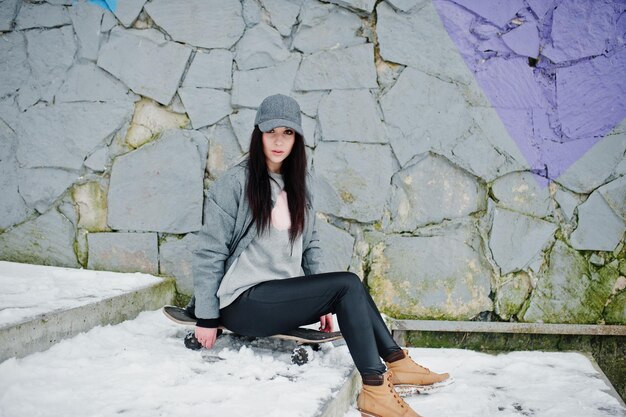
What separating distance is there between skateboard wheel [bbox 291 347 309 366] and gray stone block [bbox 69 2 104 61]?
2.03 metres

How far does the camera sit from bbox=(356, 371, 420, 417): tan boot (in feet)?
6.01

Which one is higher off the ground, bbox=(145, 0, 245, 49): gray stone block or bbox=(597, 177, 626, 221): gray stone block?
Result: bbox=(145, 0, 245, 49): gray stone block


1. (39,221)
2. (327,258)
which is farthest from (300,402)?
(39,221)

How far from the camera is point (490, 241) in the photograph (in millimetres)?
2906

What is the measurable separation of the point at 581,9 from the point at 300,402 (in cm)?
255

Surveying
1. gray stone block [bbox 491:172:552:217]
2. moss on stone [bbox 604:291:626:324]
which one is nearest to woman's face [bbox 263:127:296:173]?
gray stone block [bbox 491:172:552:217]

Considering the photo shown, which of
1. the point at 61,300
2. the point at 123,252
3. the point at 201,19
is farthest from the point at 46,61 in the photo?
the point at 61,300

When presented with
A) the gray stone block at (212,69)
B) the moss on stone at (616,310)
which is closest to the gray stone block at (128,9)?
the gray stone block at (212,69)

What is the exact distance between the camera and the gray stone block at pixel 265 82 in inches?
114

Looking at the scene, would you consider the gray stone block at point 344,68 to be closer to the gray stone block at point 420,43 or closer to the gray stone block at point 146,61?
the gray stone block at point 420,43

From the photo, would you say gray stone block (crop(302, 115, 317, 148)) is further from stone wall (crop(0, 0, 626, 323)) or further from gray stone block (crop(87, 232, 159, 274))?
gray stone block (crop(87, 232, 159, 274))

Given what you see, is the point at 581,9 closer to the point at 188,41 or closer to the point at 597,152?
the point at 597,152

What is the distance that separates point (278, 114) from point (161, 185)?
1.18m

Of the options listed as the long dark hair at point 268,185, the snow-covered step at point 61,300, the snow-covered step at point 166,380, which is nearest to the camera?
the snow-covered step at point 166,380
